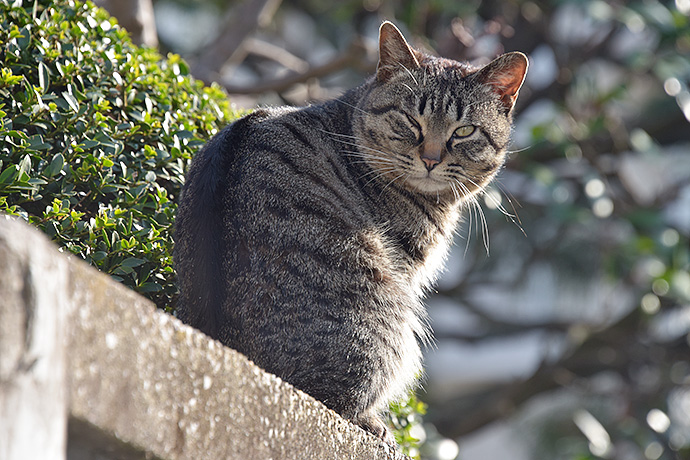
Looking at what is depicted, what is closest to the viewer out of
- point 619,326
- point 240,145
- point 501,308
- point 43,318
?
point 43,318

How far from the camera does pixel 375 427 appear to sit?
1745 millimetres

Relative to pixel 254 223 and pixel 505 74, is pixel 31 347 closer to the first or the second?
pixel 254 223

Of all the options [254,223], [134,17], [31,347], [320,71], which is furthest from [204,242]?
[320,71]

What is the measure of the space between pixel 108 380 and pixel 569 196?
159 inches

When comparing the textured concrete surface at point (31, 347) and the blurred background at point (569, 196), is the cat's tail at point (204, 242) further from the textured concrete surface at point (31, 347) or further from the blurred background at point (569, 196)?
the blurred background at point (569, 196)

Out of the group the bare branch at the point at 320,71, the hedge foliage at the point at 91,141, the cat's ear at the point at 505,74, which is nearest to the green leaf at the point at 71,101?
the hedge foliage at the point at 91,141

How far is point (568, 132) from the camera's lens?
4773 mm

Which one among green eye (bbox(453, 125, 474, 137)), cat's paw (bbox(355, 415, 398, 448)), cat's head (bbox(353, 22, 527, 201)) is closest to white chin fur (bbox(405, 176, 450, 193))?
cat's head (bbox(353, 22, 527, 201))

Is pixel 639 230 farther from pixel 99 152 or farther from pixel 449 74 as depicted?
pixel 99 152

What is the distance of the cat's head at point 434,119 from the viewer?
2.16m

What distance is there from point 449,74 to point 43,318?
171 centimetres

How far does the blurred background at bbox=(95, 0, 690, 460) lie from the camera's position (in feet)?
13.5

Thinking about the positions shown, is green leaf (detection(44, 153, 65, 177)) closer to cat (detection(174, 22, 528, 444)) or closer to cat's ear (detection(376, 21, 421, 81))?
cat (detection(174, 22, 528, 444))

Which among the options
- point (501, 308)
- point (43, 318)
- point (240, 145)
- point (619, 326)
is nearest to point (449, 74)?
point (240, 145)
